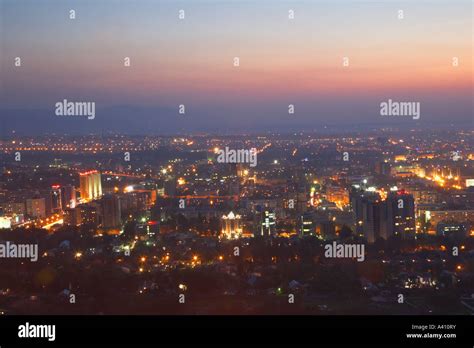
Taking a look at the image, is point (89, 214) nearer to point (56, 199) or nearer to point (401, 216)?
point (56, 199)

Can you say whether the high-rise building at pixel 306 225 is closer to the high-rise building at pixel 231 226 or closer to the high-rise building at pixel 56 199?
the high-rise building at pixel 231 226

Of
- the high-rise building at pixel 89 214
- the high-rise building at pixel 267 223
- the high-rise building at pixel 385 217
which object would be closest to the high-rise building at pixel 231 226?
the high-rise building at pixel 267 223

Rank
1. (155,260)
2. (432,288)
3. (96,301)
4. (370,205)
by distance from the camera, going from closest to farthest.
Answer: (96,301)
(432,288)
(155,260)
(370,205)

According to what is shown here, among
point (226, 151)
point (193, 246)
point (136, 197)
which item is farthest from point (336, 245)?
point (226, 151)

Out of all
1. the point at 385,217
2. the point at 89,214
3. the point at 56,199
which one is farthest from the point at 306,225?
the point at 56,199

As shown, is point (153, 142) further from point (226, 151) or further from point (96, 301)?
point (96, 301)

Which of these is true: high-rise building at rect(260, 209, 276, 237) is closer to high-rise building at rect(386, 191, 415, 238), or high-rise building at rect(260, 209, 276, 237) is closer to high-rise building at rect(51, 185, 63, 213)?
high-rise building at rect(386, 191, 415, 238)
